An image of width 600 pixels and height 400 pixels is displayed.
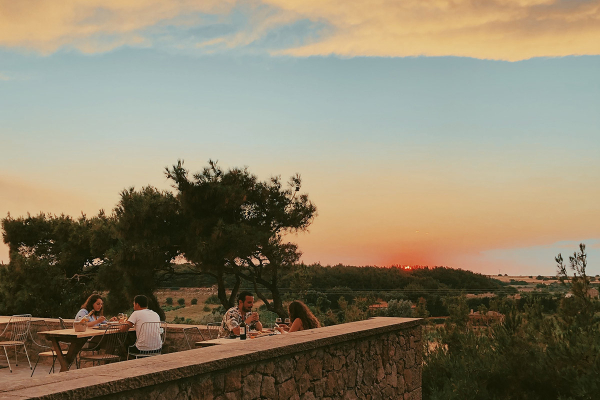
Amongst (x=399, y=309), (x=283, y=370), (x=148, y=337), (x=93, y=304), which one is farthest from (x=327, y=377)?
(x=399, y=309)

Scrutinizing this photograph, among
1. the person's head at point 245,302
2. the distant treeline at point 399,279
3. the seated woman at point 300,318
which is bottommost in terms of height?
the seated woman at point 300,318

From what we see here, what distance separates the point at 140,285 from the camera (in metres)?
20.1

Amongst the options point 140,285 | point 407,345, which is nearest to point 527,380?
point 407,345

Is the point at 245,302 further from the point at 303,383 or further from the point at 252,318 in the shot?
the point at 303,383

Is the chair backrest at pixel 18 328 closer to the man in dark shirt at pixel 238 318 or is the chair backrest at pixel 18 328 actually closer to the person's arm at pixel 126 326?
the person's arm at pixel 126 326

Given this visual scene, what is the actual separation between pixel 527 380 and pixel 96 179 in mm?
15709

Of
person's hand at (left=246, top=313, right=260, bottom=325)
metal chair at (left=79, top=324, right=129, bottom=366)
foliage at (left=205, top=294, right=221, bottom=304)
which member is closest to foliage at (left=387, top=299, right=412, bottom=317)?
foliage at (left=205, top=294, right=221, bottom=304)

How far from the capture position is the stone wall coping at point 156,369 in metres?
2.94

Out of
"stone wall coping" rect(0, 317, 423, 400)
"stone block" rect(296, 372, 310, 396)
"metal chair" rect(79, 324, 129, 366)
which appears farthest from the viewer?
"metal chair" rect(79, 324, 129, 366)

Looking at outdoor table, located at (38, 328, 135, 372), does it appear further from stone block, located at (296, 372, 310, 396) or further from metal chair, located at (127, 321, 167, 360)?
stone block, located at (296, 372, 310, 396)

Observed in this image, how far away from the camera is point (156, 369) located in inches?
139

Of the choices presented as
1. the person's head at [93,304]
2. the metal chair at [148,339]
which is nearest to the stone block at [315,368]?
the metal chair at [148,339]

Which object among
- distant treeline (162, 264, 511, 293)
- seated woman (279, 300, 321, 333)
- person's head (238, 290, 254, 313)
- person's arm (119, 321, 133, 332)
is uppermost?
distant treeline (162, 264, 511, 293)

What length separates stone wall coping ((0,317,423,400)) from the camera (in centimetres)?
294
